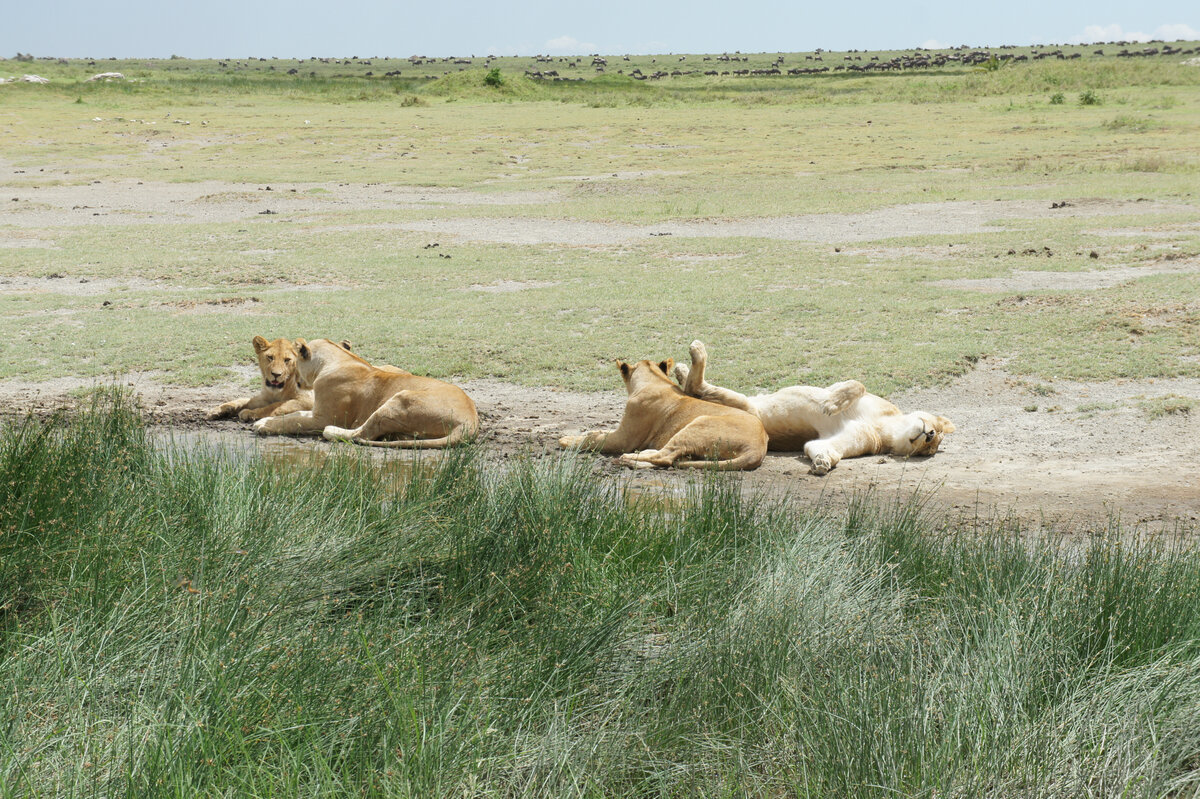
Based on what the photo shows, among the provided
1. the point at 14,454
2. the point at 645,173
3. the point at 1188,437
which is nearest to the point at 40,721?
the point at 14,454

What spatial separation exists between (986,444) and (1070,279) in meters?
6.97

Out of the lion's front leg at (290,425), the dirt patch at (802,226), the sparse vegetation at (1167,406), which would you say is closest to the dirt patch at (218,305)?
the lion's front leg at (290,425)

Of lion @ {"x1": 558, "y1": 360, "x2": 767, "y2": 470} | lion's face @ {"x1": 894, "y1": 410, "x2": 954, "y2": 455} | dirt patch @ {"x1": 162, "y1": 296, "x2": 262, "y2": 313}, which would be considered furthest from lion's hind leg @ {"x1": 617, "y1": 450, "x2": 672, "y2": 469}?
dirt patch @ {"x1": 162, "y1": 296, "x2": 262, "y2": 313}

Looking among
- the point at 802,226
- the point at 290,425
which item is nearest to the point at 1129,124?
the point at 802,226

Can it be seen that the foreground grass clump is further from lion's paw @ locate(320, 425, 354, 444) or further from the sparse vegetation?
the sparse vegetation

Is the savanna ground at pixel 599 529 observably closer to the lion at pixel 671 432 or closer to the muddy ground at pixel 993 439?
the muddy ground at pixel 993 439

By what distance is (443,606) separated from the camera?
4.49 metres

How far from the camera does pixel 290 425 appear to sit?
8688 millimetres

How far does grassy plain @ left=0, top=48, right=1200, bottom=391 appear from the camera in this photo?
36.6 ft

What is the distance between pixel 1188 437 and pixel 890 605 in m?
5.13

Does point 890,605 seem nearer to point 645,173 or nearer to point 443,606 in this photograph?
point 443,606

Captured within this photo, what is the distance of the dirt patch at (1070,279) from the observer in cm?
1402

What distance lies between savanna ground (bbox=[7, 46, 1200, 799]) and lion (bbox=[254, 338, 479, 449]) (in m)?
0.36

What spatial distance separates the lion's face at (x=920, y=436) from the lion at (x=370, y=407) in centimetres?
318
